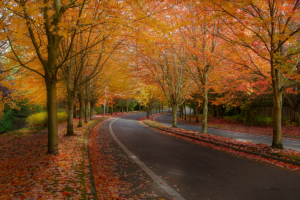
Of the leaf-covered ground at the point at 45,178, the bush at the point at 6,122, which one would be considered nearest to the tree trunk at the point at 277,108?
the leaf-covered ground at the point at 45,178

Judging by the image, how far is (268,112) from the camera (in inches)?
951

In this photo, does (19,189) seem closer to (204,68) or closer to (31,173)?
(31,173)

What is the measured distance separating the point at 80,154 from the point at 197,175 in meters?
4.44

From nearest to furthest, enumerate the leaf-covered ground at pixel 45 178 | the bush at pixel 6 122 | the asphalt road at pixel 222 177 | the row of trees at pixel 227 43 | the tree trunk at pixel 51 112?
1. the leaf-covered ground at pixel 45 178
2. the asphalt road at pixel 222 177
3. the tree trunk at pixel 51 112
4. the row of trees at pixel 227 43
5. the bush at pixel 6 122

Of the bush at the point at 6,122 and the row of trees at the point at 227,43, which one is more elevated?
the row of trees at the point at 227,43

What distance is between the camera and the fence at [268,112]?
21.0 m

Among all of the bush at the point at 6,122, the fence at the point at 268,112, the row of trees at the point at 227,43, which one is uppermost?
the row of trees at the point at 227,43

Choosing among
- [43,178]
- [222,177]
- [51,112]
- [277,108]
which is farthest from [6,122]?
[277,108]

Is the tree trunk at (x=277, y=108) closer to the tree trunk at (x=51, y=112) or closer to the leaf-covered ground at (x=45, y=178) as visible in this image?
the leaf-covered ground at (x=45, y=178)

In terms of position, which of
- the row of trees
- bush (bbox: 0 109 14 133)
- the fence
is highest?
the row of trees

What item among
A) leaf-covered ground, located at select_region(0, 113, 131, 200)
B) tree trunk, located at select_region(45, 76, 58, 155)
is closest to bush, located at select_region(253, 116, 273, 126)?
leaf-covered ground, located at select_region(0, 113, 131, 200)

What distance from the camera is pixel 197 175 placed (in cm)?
533

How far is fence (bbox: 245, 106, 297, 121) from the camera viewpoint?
827 inches

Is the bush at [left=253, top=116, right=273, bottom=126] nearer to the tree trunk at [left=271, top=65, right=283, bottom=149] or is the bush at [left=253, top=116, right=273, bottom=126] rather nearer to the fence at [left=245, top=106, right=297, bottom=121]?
the fence at [left=245, top=106, right=297, bottom=121]
